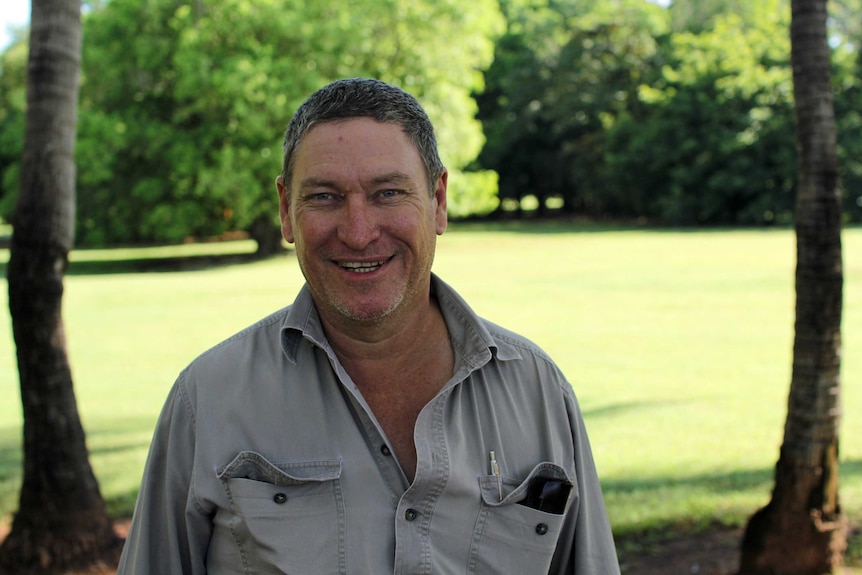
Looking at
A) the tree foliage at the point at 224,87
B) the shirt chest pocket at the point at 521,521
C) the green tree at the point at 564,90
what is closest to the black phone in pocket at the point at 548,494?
the shirt chest pocket at the point at 521,521

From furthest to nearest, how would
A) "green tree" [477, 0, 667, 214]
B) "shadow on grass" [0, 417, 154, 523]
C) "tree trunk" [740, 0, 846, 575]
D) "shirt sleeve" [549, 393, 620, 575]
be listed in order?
1. "green tree" [477, 0, 667, 214]
2. "shadow on grass" [0, 417, 154, 523]
3. "tree trunk" [740, 0, 846, 575]
4. "shirt sleeve" [549, 393, 620, 575]

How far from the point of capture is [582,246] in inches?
1272

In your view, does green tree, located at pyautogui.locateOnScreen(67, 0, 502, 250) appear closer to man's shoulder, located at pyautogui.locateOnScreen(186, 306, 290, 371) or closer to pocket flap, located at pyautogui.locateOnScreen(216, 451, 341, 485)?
man's shoulder, located at pyautogui.locateOnScreen(186, 306, 290, 371)

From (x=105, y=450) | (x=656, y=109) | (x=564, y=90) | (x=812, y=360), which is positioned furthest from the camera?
(x=564, y=90)

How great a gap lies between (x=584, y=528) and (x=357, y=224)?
3.12ft

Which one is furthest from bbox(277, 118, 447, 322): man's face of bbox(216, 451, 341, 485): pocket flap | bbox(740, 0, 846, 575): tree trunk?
bbox(740, 0, 846, 575): tree trunk

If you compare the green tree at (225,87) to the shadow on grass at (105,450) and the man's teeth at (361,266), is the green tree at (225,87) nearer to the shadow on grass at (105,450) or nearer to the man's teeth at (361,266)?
Answer: the shadow on grass at (105,450)

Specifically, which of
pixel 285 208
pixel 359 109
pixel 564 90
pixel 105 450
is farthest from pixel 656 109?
pixel 359 109

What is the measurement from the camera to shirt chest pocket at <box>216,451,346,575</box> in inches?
82.5

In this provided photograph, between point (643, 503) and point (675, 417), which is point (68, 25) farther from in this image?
point (675, 417)

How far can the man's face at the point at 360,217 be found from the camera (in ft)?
7.36

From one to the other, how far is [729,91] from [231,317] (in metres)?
31.5

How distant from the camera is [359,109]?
2244mm

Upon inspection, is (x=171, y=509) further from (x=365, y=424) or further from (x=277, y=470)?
(x=365, y=424)
